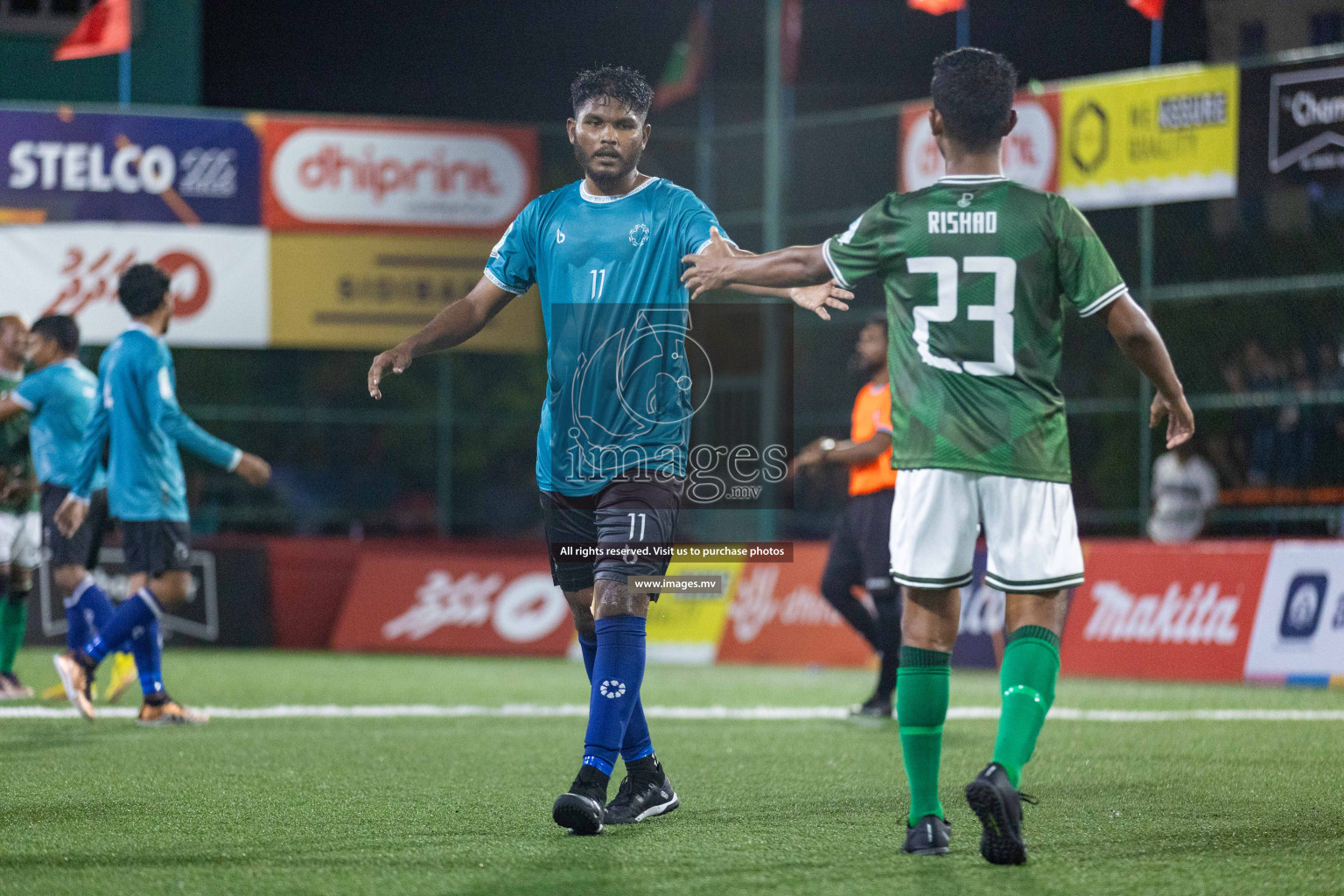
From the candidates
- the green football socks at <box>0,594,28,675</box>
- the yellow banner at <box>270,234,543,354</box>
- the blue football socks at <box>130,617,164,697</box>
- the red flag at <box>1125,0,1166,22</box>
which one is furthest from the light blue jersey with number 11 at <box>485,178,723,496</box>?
the yellow banner at <box>270,234,543,354</box>

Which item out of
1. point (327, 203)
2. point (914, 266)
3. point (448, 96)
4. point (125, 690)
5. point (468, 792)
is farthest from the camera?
point (448, 96)

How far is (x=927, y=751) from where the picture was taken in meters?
4.96

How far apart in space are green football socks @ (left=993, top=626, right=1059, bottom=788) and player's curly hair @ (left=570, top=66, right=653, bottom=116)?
2.27 metres

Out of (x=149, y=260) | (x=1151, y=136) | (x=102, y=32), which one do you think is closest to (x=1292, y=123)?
(x=1151, y=136)

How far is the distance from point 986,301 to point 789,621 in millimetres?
10307

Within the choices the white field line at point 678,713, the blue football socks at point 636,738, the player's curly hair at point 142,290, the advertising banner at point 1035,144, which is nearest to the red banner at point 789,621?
the white field line at point 678,713

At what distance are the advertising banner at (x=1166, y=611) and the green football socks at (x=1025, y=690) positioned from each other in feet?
25.0

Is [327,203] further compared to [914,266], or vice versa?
[327,203]

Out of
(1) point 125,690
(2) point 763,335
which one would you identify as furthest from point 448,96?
(1) point 125,690

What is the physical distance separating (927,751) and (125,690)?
305 inches

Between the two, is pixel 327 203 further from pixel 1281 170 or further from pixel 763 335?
pixel 1281 170

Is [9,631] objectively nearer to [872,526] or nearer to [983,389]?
[872,526]

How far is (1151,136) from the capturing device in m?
15.7

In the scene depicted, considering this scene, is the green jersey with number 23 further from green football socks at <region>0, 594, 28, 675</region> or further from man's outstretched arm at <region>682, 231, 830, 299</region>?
green football socks at <region>0, 594, 28, 675</region>
